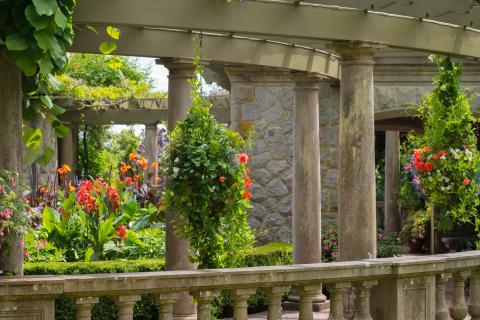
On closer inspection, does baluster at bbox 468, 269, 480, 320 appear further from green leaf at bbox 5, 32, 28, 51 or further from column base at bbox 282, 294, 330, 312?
column base at bbox 282, 294, 330, 312

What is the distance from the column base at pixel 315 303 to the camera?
10.5 m

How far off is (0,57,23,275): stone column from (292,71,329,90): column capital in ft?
16.7

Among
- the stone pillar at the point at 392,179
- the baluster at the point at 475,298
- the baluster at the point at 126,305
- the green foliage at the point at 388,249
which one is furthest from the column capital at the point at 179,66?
the stone pillar at the point at 392,179

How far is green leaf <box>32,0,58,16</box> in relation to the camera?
4.99m

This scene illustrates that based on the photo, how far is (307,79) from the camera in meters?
10.2

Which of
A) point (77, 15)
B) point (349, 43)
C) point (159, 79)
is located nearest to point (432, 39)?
point (349, 43)

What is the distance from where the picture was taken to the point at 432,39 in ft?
26.6

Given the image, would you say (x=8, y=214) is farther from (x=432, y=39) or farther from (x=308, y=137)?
(x=308, y=137)

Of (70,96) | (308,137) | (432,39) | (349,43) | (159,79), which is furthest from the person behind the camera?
(159,79)

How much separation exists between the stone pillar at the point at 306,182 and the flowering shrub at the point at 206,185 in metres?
2.66

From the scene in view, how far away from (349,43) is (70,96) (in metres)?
10.6

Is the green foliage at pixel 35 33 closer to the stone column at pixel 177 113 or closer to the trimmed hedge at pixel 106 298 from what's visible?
the stone column at pixel 177 113

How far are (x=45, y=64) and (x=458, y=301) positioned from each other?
322cm

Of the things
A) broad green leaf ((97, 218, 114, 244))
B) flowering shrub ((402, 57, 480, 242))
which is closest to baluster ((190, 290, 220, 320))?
flowering shrub ((402, 57, 480, 242))
